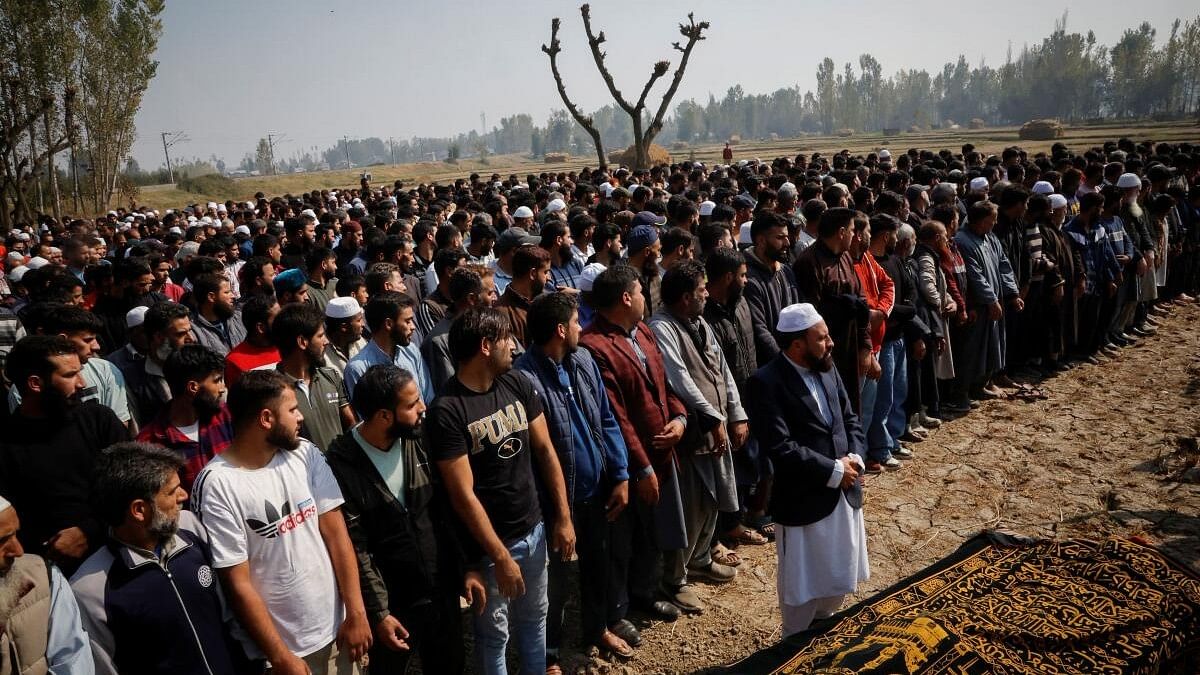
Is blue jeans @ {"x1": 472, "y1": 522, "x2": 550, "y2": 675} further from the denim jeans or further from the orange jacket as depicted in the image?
the denim jeans

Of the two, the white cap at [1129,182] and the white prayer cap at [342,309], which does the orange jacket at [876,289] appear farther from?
the white cap at [1129,182]

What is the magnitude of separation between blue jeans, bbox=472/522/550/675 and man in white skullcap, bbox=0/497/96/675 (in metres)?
1.47

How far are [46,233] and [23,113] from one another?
15328 millimetres

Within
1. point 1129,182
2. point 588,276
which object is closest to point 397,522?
point 588,276

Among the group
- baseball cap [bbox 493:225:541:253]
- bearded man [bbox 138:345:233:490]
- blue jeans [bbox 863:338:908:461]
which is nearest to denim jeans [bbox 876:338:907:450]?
blue jeans [bbox 863:338:908:461]

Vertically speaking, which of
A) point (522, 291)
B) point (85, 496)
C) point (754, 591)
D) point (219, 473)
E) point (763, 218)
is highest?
point (763, 218)

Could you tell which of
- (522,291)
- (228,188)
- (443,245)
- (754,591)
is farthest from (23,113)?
(754,591)

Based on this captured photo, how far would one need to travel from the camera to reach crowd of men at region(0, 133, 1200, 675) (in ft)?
8.38

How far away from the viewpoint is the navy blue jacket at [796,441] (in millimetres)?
3488

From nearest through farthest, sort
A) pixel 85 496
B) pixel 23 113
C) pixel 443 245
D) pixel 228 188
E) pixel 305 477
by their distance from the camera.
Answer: pixel 305 477 → pixel 85 496 → pixel 443 245 → pixel 23 113 → pixel 228 188

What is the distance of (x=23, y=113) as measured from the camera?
2566 cm

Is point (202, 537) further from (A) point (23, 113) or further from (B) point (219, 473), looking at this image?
(A) point (23, 113)

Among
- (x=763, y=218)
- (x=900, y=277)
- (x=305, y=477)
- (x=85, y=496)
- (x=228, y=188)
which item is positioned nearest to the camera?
(x=305, y=477)

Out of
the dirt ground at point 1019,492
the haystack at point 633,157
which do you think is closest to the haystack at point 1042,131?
the haystack at point 633,157
